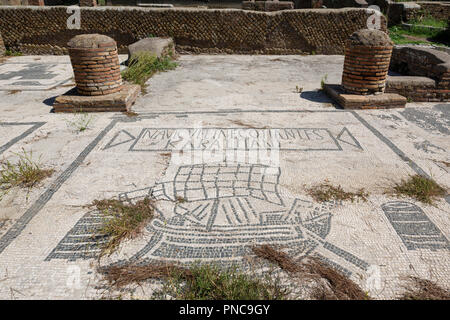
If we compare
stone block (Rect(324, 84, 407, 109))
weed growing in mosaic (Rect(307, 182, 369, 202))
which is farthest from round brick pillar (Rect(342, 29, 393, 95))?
weed growing in mosaic (Rect(307, 182, 369, 202))

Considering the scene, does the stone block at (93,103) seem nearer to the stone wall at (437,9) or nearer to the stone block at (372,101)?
the stone block at (372,101)

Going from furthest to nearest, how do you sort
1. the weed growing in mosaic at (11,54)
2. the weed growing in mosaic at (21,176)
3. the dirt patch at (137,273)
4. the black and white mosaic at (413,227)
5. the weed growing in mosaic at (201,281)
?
the weed growing in mosaic at (11,54)
the weed growing in mosaic at (21,176)
the black and white mosaic at (413,227)
the dirt patch at (137,273)
the weed growing in mosaic at (201,281)

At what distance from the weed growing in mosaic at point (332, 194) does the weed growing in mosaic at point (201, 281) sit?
3.27ft

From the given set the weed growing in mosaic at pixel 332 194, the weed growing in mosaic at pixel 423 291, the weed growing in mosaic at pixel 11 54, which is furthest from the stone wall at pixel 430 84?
the weed growing in mosaic at pixel 11 54

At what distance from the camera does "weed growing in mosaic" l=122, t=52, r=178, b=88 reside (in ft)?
18.2

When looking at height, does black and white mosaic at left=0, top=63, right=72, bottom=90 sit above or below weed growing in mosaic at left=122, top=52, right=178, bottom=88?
below

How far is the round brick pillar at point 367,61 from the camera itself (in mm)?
4242

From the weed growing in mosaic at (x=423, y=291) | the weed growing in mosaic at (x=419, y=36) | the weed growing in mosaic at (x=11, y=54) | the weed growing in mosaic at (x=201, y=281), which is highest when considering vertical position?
the weed growing in mosaic at (x=419, y=36)

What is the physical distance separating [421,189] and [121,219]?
A: 245cm

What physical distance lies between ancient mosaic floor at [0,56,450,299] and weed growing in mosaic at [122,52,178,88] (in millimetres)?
1270

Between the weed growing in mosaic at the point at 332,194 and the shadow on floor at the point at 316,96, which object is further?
the shadow on floor at the point at 316,96

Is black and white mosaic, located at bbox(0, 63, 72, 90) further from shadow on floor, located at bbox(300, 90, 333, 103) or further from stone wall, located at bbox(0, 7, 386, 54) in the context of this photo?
shadow on floor, located at bbox(300, 90, 333, 103)

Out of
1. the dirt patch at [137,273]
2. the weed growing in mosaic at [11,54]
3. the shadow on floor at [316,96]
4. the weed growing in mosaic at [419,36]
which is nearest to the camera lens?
the dirt patch at [137,273]
